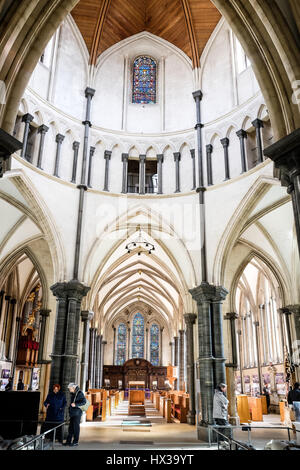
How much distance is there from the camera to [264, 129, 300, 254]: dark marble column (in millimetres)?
6320

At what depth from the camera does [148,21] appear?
1773 centimetres

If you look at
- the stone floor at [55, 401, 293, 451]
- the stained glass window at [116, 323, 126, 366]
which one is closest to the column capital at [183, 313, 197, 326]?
the stone floor at [55, 401, 293, 451]

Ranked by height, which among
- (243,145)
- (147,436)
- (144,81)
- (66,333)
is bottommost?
(147,436)

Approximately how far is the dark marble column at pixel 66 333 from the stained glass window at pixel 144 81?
8980 mm

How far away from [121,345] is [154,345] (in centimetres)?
307

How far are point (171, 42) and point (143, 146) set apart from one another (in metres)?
5.16

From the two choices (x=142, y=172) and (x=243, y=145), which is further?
(x=142, y=172)

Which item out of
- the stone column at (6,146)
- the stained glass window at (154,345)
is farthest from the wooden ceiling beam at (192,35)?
the stained glass window at (154,345)

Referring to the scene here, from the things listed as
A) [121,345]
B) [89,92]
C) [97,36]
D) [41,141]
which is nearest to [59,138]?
[41,141]

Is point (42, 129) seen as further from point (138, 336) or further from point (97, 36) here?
point (138, 336)

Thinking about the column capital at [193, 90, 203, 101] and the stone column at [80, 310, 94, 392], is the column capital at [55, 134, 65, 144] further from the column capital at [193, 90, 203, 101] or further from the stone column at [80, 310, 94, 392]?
the stone column at [80, 310, 94, 392]

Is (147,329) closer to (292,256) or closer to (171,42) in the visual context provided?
(292,256)

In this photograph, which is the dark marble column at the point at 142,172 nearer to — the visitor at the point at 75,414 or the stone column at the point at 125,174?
the stone column at the point at 125,174

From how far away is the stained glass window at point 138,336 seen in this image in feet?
125
